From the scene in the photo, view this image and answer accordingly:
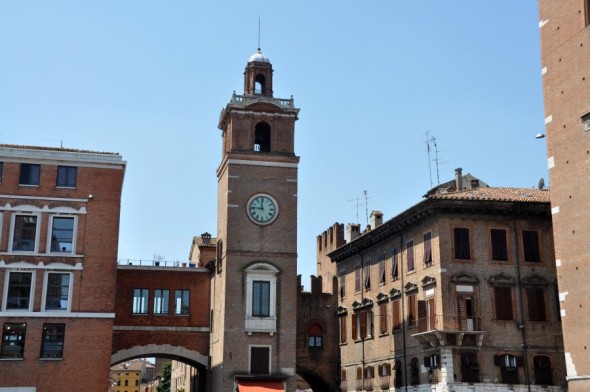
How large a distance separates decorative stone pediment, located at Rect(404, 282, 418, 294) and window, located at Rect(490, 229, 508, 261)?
202 inches

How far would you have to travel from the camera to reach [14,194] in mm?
42656

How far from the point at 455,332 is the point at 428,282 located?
3.72m

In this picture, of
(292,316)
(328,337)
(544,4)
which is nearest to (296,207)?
(292,316)

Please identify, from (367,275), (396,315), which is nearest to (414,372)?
(396,315)

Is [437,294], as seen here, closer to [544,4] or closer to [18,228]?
→ [544,4]

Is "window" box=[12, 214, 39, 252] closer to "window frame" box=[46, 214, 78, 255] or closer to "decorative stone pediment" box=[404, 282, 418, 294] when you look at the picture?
"window frame" box=[46, 214, 78, 255]

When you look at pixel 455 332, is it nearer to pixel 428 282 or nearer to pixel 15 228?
pixel 428 282

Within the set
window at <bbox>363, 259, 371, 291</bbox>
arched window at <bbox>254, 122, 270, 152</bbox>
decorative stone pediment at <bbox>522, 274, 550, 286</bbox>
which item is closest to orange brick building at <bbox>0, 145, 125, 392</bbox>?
arched window at <bbox>254, 122, 270, 152</bbox>

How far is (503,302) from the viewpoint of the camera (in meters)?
43.8

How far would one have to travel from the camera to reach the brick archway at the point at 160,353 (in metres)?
49.0

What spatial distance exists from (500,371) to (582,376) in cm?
745

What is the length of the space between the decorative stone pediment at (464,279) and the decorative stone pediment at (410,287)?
3454mm

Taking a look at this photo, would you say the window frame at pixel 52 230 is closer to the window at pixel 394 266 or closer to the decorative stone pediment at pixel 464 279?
the window at pixel 394 266

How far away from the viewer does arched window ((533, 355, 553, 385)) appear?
42.5 meters
